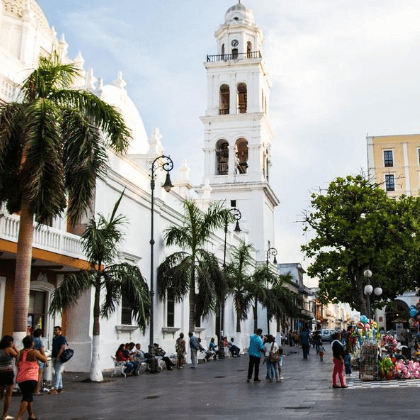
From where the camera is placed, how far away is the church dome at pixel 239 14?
5575cm

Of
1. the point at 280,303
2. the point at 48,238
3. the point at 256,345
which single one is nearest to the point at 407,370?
the point at 256,345

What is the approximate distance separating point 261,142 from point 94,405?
41849 millimetres

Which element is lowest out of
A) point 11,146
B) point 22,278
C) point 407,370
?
point 407,370

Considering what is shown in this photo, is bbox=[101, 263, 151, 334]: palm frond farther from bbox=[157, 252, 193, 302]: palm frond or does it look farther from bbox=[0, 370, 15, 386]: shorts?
bbox=[0, 370, 15, 386]: shorts

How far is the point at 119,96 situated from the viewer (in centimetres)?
3350

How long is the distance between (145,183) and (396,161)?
39235 millimetres

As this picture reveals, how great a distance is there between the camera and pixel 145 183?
1029 inches

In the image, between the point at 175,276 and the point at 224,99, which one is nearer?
the point at 175,276

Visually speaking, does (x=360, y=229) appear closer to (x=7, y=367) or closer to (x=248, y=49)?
(x=7, y=367)

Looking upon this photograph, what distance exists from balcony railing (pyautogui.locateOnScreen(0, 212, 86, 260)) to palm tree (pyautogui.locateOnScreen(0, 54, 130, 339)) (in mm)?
974

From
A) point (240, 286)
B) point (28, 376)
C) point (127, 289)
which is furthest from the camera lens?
point (240, 286)

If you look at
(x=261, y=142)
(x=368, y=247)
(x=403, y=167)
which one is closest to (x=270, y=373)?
(x=368, y=247)

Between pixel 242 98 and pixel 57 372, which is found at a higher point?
pixel 242 98

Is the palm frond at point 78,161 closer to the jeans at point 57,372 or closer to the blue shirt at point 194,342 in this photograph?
the jeans at point 57,372
